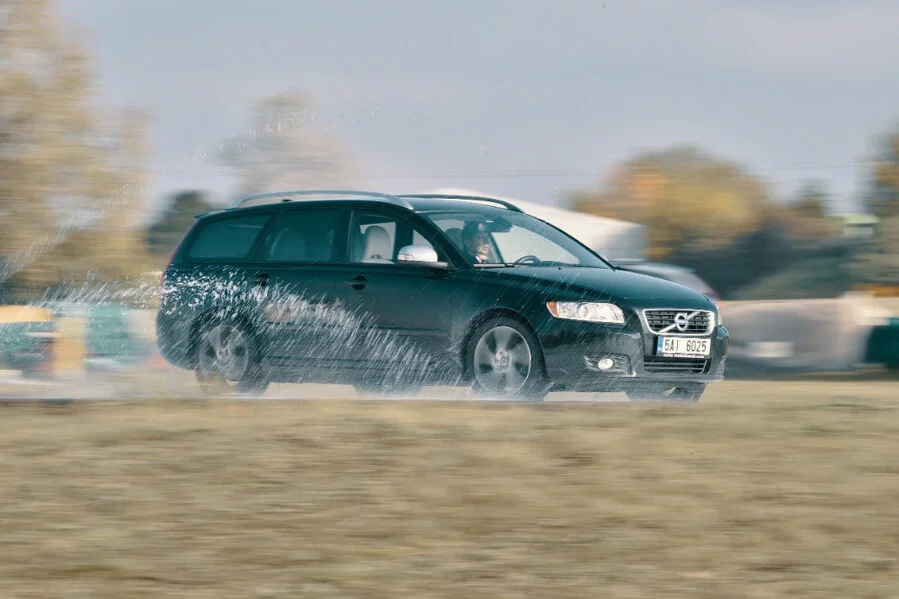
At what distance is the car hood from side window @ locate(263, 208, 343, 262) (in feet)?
5.27

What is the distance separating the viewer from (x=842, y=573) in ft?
22.4

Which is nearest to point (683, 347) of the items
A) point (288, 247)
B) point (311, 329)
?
point (311, 329)

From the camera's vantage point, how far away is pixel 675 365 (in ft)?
36.1

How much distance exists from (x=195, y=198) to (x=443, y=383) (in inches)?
918

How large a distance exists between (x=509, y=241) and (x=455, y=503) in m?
4.37

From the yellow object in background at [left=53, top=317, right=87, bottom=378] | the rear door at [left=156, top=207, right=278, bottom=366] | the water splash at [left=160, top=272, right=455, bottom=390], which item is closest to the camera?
the water splash at [left=160, top=272, right=455, bottom=390]

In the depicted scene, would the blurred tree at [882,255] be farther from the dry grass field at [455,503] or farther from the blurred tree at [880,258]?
the dry grass field at [455,503]

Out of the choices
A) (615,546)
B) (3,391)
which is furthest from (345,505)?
(3,391)

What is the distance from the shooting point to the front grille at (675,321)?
1087cm

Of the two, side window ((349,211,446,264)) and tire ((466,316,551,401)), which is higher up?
side window ((349,211,446,264))

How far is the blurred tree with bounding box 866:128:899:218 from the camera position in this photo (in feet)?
178

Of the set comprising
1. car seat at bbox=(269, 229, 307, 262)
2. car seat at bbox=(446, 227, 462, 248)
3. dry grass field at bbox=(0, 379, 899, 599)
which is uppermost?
car seat at bbox=(446, 227, 462, 248)

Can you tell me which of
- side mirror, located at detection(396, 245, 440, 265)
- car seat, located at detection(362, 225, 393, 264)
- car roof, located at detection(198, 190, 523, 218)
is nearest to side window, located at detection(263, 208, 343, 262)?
car roof, located at detection(198, 190, 523, 218)

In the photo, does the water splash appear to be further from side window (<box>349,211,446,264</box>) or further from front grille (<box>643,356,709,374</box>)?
front grille (<box>643,356,709,374</box>)
